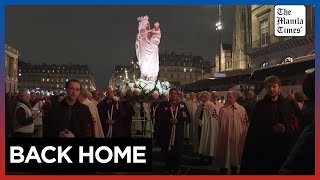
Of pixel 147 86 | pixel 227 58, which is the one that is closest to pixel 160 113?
pixel 147 86

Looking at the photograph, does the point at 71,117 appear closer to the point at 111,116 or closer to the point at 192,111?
the point at 111,116

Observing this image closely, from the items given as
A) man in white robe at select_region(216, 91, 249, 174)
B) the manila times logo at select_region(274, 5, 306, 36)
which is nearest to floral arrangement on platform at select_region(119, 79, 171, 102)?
man in white robe at select_region(216, 91, 249, 174)

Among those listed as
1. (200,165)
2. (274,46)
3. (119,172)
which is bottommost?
(200,165)

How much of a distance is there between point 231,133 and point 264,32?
30134 millimetres

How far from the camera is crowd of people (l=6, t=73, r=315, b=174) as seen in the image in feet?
19.8

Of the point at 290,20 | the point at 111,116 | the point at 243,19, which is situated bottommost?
the point at 111,116

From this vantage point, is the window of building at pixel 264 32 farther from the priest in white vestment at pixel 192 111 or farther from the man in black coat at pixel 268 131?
the man in black coat at pixel 268 131

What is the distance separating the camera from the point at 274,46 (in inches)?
1288

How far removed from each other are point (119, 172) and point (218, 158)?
448 cm

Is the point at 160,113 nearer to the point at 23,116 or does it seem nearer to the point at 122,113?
the point at 122,113

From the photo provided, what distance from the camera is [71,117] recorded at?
6059mm

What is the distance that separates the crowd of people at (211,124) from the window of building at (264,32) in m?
24.8

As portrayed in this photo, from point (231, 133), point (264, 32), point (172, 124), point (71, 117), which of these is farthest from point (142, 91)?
point (264, 32)

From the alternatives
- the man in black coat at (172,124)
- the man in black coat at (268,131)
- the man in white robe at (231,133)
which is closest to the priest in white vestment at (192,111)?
the man in white robe at (231,133)
